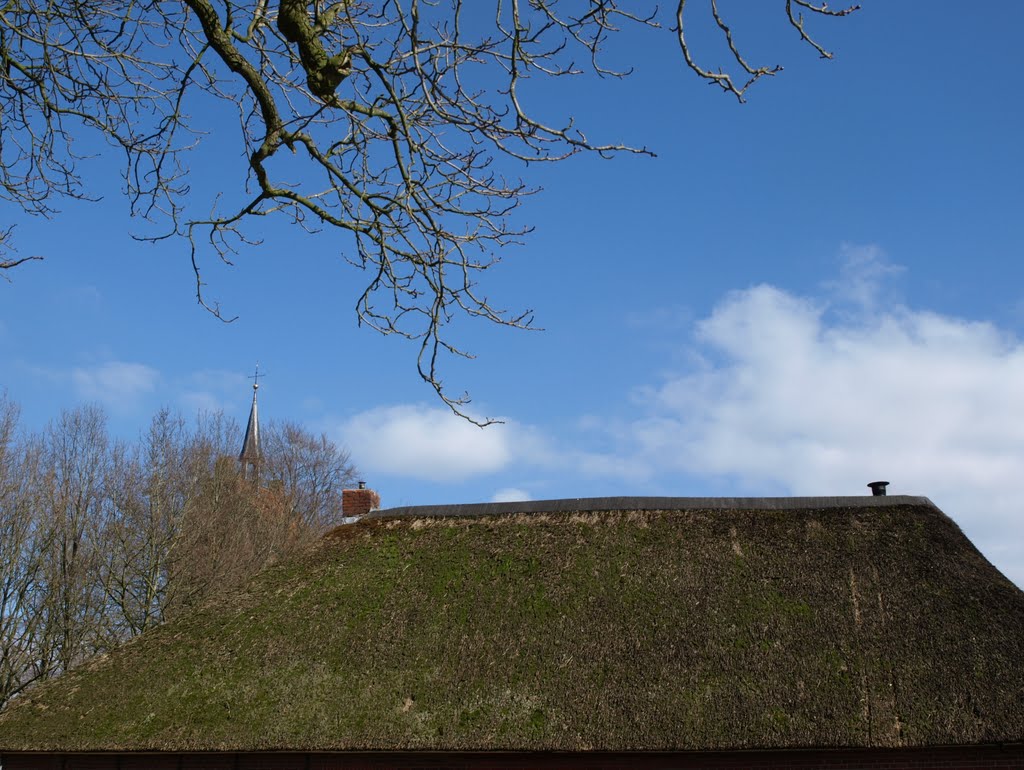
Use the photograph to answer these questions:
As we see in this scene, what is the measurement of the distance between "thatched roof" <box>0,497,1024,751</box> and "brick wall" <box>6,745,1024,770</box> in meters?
0.38

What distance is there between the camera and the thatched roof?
11.7 meters

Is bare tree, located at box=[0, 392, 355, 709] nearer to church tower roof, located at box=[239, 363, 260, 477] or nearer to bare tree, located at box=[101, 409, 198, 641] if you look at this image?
bare tree, located at box=[101, 409, 198, 641]

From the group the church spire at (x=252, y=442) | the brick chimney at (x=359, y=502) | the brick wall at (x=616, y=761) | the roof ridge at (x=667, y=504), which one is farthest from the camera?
the church spire at (x=252, y=442)

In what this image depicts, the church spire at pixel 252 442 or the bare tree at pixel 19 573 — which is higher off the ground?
the church spire at pixel 252 442

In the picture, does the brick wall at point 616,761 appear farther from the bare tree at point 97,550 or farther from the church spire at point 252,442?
the church spire at point 252,442

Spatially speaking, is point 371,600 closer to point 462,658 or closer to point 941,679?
point 462,658

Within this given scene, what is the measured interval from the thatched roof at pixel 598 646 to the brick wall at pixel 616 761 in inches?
15.1

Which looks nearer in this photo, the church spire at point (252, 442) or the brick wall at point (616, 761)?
the brick wall at point (616, 761)

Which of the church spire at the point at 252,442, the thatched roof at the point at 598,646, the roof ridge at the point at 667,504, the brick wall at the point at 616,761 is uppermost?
the church spire at the point at 252,442

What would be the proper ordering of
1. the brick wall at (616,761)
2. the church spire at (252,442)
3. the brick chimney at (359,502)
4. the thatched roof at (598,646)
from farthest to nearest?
the church spire at (252,442) < the brick chimney at (359,502) < the thatched roof at (598,646) < the brick wall at (616,761)

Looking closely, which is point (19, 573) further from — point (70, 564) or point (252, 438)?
point (252, 438)

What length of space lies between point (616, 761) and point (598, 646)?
1.50m

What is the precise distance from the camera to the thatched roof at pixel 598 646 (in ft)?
38.5

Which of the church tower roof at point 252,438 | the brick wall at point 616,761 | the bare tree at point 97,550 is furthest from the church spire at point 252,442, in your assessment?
the brick wall at point 616,761
